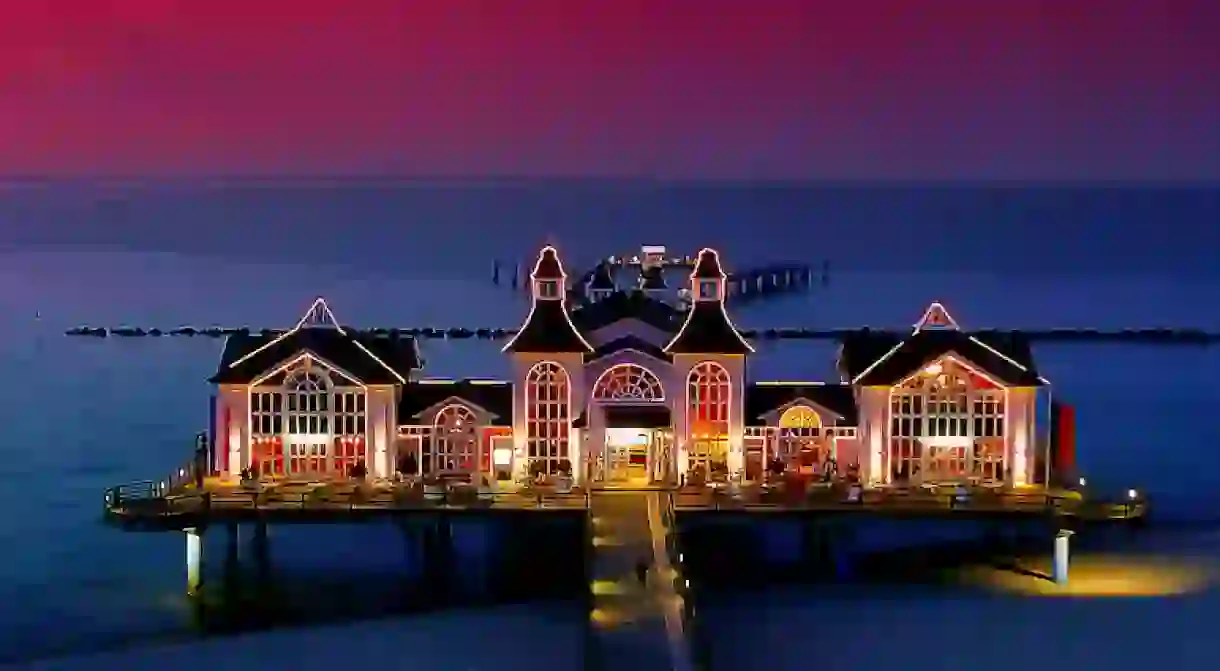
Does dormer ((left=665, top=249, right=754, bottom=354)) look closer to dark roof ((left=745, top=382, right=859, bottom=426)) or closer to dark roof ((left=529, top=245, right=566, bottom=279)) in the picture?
dark roof ((left=745, top=382, right=859, bottom=426))

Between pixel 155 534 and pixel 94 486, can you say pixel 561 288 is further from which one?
pixel 94 486

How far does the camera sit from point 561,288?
52094mm

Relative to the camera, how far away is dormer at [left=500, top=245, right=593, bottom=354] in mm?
50812

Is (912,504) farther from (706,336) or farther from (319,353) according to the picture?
(319,353)

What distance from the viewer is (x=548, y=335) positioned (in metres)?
51.0

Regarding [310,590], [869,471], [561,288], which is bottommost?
[310,590]

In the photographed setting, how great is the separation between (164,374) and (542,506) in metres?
48.5

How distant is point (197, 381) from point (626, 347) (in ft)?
144

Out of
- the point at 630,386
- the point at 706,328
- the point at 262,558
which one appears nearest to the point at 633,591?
the point at 630,386

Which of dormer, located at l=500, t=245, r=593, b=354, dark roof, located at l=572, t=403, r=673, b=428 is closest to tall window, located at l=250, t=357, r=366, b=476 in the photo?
dormer, located at l=500, t=245, r=593, b=354

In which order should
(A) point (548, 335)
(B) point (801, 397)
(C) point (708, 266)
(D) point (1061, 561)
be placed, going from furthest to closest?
(C) point (708, 266)
(B) point (801, 397)
(A) point (548, 335)
(D) point (1061, 561)

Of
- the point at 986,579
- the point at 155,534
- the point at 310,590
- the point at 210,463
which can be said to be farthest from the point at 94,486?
the point at 986,579

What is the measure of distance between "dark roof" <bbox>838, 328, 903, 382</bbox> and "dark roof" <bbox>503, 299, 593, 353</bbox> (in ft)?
23.6

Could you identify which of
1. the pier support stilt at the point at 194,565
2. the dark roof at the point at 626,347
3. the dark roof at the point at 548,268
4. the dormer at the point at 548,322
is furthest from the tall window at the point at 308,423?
the dark roof at the point at 626,347
